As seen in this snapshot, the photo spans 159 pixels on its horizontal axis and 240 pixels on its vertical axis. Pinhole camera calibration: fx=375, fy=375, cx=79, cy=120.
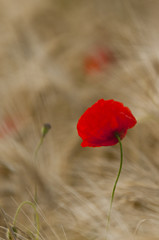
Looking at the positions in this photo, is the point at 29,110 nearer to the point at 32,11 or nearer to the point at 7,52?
the point at 7,52

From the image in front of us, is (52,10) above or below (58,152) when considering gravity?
above

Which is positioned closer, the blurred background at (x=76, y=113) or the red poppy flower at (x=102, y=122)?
the red poppy flower at (x=102, y=122)

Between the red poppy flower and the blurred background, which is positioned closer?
the red poppy flower

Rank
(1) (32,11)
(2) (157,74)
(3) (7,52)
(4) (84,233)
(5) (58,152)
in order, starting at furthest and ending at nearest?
(1) (32,11)
(3) (7,52)
(5) (58,152)
(2) (157,74)
(4) (84,233)

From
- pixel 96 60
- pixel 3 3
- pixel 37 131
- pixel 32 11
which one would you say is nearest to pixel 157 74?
pixel 37 131
